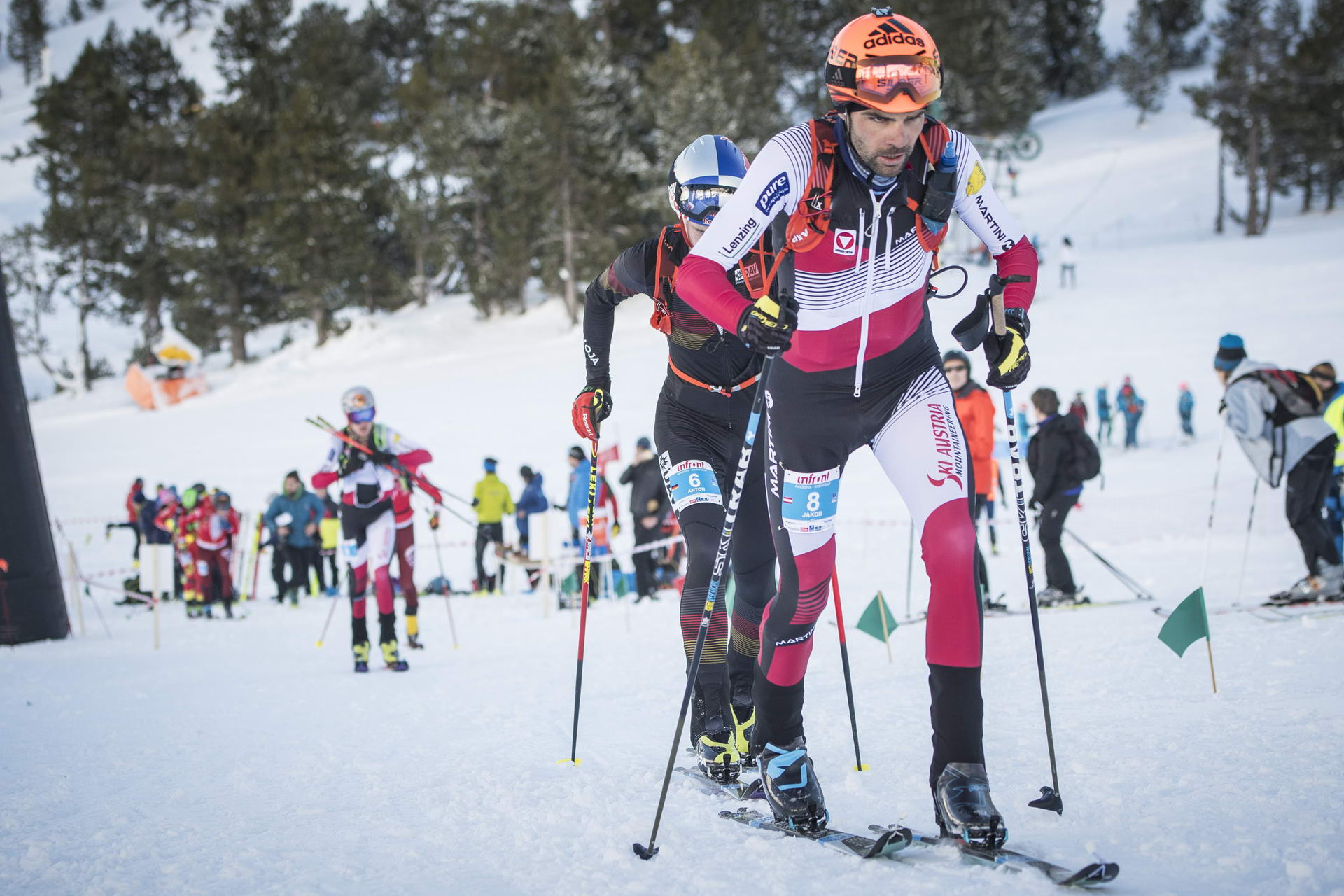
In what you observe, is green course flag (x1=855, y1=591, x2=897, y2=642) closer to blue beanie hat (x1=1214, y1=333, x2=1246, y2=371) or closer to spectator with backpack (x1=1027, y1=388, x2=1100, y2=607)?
spectator with backpack (x1=1027, y1=388, x2=1100, y2=607)

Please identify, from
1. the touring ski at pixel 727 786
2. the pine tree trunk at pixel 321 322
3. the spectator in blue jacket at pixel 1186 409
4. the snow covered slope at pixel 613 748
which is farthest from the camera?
the pine tree trunk at pixel 321 322

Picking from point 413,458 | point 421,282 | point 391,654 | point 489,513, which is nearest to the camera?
point 391,654

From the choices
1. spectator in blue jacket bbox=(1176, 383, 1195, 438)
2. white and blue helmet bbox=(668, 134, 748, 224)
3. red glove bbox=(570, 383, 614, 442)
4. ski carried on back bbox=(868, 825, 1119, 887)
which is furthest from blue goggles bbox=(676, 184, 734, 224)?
spectator in blue jacket bbox=(1176, 383, 1195, 438)

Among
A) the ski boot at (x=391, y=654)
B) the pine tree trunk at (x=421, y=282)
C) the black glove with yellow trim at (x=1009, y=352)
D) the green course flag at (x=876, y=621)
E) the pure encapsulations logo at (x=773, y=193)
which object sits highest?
the pine tree trunk at (x=421, y=282)

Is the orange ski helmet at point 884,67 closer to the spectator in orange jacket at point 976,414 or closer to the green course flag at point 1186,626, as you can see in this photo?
the green course flag at point 1186,626

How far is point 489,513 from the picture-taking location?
1421 cm

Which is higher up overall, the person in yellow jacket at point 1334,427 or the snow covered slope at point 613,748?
the person in yellow jacket at point 1334,427

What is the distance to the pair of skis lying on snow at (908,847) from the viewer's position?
2482 millimetres

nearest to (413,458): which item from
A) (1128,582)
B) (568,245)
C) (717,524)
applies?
(717,524)

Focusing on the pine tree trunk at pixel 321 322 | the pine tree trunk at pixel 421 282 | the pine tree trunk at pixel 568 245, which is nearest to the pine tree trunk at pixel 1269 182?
the pine tree trunk at pixel 568 245

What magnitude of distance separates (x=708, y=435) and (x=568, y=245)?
41.0 m

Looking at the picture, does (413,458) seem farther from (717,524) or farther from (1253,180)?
(1253,180)

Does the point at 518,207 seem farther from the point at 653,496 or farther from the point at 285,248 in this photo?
the point at 653,496

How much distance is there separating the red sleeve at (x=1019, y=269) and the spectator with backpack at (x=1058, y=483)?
599 cm
